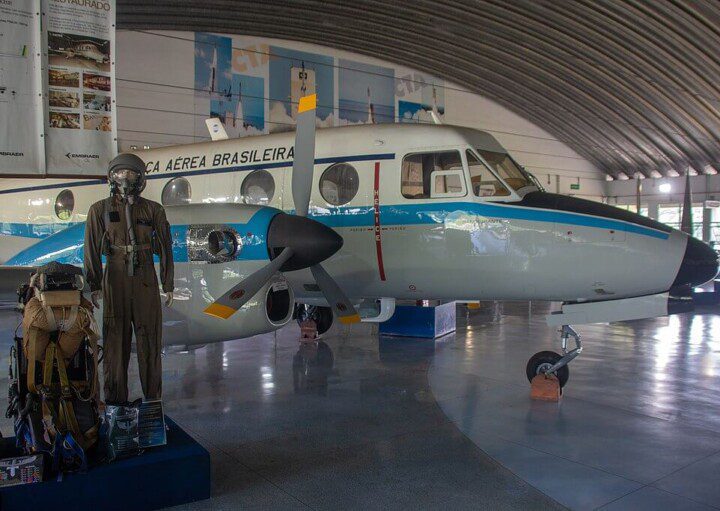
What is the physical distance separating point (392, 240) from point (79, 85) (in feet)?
14.8

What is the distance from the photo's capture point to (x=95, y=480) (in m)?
4.48

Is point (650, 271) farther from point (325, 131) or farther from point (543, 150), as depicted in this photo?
point (543, 150)

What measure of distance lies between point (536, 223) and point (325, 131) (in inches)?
143

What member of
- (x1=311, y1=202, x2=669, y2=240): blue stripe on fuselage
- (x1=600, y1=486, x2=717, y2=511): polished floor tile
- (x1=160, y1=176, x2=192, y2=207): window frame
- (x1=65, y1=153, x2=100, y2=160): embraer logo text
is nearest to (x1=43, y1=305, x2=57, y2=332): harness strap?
(x1=65, y1=153, x2=100, y2=160): embraer logo text

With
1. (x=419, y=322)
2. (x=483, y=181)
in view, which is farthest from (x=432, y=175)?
(x=419, y=322)

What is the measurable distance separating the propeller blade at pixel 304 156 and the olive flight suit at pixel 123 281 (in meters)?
2.71

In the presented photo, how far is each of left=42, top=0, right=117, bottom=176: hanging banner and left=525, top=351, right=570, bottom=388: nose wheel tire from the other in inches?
245

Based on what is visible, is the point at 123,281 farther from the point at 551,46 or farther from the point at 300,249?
Answer: the point at 551,46

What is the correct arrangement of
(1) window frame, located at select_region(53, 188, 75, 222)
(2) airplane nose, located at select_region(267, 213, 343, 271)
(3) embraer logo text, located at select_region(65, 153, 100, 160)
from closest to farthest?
(3) embraer logo text, located at select_region(65, 153, 100, 160) < (2) airplane nose, located at select_region(267, 213, 343, 271) < (1) window frame, located at select_region(53, 188, 75, 222)

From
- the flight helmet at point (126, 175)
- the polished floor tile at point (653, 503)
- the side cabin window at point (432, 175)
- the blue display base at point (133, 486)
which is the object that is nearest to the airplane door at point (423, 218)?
the side cabin window at point (432, 175)

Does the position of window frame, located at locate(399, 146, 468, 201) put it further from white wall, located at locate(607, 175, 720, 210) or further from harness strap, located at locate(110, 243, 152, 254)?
white wall, located at locate(607, 175, 720, 210)

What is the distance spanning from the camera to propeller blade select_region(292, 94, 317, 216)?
7953 millimetres

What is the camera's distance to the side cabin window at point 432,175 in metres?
8.68

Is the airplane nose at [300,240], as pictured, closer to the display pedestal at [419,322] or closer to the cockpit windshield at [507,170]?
the cockpit windshield at [507,170]
